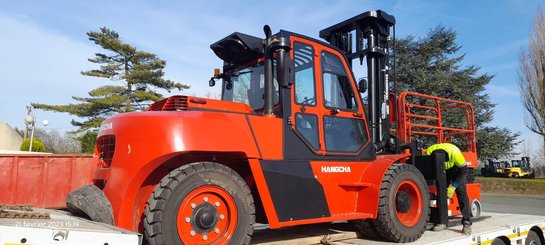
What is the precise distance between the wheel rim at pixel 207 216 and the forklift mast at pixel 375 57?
2.87 metres

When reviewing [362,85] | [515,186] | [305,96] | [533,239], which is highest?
[362,85]

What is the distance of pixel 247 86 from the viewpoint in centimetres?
557

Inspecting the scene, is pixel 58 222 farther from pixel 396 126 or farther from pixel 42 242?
pixel 396 126

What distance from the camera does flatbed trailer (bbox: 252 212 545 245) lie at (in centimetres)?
521

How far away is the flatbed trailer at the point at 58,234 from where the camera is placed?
2.82 metres

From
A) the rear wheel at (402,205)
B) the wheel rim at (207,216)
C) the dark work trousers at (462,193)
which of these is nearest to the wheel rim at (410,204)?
the rear wheel at (402,205)

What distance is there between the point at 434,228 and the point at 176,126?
4.08 m

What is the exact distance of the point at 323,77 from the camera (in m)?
5.39

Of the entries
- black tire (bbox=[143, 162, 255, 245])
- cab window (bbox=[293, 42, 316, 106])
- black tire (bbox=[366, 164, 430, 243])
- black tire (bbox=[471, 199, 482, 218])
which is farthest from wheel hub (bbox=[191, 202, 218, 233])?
black tire (bbox=[471, 199, 482, 218])

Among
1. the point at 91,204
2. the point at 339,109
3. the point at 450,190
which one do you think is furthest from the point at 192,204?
the point at 450,190

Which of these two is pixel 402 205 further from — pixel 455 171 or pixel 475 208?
pixel 475 208

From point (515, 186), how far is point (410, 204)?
24.7 m

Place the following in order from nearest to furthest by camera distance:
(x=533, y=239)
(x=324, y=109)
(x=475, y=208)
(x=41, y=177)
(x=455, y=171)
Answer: (x=324, y=109) → (x=455, y=171) → (x=533, y=239) → (x=475, y=208) → (x=41, y=177)

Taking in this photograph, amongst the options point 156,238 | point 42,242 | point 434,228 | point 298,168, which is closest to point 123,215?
point 156,238
